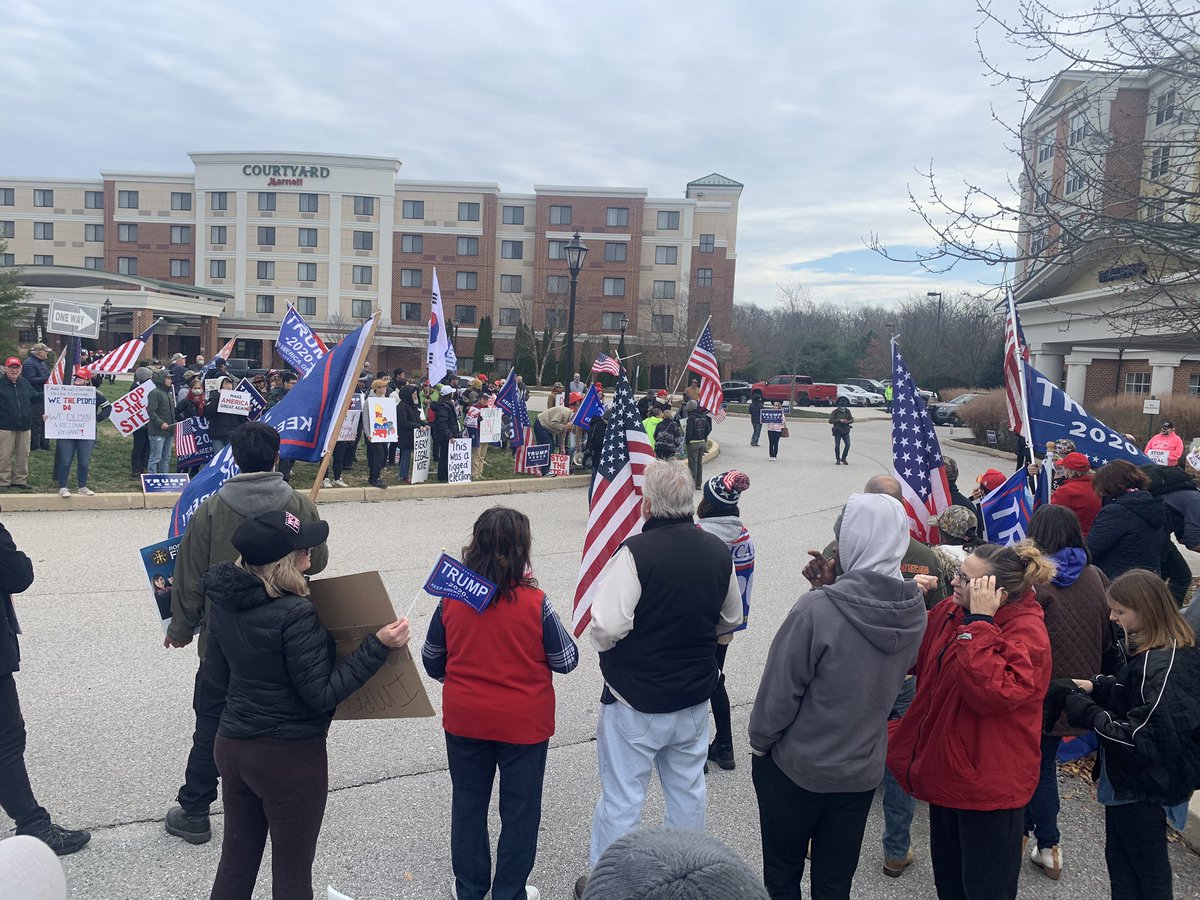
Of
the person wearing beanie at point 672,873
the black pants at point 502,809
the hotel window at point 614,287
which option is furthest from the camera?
the hotel window at point 614,287

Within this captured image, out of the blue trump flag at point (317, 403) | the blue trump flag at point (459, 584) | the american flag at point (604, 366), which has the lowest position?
the blue trump flag at point (459, 584)

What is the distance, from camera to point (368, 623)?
11.4 ft

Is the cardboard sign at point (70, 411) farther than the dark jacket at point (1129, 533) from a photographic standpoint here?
Yes

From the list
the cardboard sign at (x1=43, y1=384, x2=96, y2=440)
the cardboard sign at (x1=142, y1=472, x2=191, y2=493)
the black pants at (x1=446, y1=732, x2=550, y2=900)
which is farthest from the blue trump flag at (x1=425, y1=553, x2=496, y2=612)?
the cardboard sign at (x1=43, y1=384, x2=96, y2=440)

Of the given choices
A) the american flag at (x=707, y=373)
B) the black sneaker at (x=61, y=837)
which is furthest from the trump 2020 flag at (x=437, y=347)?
the black sneaker at (x=61, y=837)

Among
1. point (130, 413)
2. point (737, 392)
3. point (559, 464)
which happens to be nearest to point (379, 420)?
point (130, 413)

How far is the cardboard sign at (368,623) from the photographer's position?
11.3 ft

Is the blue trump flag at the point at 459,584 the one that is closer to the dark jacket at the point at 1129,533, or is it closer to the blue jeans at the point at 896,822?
the blue jeans at the point at 896,822

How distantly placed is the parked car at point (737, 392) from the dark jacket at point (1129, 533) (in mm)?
50601

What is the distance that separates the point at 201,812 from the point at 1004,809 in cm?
366

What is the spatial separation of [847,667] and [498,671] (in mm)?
1374

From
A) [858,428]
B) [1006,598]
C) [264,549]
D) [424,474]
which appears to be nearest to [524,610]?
[264,549]

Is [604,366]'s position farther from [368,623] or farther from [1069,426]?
[368,623]

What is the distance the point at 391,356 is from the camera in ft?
217
